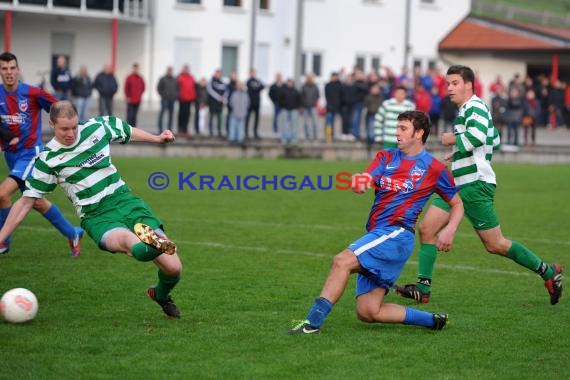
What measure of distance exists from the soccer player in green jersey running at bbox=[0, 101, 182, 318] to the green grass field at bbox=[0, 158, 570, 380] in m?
0.60

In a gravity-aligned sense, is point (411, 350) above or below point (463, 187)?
below

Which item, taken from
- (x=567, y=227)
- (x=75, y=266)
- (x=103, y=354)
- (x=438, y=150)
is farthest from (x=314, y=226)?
(x=438, y=150)

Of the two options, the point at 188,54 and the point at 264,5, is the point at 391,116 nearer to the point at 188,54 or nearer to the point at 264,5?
the point at 188,54

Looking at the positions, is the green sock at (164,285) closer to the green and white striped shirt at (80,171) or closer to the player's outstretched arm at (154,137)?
the green and white striped shirt at (80,171)

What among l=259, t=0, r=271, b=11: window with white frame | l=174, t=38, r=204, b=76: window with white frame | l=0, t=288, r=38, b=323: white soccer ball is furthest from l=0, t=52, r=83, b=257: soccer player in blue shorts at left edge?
l=259, t=0, r=271, b=11: window with white frame

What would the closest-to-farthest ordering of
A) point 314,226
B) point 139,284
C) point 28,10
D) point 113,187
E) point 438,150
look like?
1. point 113,187
2. point 139,284
3. point 314,226
4. point 438,150
5. point 28,10

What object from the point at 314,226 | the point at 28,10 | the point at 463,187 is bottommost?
the point at 314,226

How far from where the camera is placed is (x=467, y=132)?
9.55 metres

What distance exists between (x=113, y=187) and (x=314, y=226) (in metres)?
7.17

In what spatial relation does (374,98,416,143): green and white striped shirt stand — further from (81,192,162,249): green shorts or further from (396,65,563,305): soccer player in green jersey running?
(81,192,162,249): green shorts

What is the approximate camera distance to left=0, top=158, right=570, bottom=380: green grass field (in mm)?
7039

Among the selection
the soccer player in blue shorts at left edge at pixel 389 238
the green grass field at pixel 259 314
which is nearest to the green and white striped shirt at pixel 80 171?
the green grass field at pixel 259 314

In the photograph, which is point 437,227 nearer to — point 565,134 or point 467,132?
point 467,132

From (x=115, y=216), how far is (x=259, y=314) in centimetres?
146
